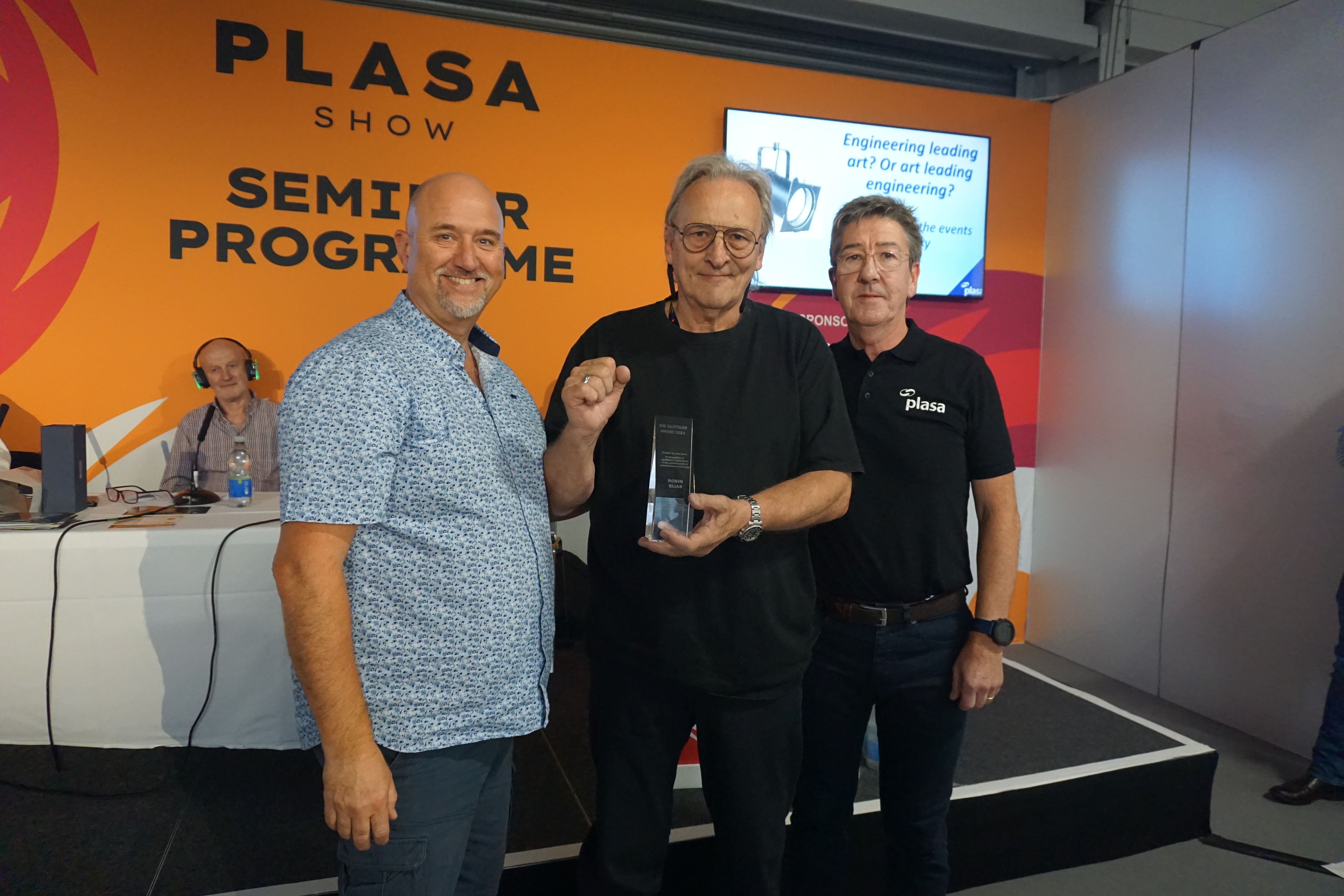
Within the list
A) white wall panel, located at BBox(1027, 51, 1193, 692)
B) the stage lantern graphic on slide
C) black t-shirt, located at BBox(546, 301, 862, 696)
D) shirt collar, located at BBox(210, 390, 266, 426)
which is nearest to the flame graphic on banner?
shirt collar, located at BBox(210, 390, 266, 426)

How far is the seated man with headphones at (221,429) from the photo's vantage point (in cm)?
362

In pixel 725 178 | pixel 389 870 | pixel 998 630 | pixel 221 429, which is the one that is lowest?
pixel 389 870

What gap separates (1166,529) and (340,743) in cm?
400

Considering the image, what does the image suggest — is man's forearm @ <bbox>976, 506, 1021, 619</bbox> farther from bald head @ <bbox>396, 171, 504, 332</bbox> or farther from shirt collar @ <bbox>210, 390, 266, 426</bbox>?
shirt collar @ <bbox>210, 390, 266, 426</bbox>

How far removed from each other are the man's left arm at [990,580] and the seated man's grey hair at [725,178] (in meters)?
0.78

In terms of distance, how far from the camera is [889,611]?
1618 millimetres

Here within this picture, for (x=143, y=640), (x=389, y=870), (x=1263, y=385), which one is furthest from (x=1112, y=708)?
(x=143, y=640)

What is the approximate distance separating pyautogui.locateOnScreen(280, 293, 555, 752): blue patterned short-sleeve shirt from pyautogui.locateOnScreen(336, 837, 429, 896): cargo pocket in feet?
0.50

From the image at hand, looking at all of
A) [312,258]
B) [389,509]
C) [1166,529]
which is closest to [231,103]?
[312,258]

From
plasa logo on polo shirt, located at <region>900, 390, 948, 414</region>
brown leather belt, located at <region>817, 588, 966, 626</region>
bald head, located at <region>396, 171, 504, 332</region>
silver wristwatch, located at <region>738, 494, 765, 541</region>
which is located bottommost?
brown leather belt, located at <region>817, 588, 966, 626</region>

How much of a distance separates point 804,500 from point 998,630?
2.08 ft

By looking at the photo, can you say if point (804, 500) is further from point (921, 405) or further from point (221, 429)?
point (221, 429)

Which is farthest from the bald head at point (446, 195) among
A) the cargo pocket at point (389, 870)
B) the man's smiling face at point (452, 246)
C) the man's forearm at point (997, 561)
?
the man's forearm at point (997, 561)

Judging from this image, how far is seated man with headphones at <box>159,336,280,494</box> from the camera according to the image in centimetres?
362
